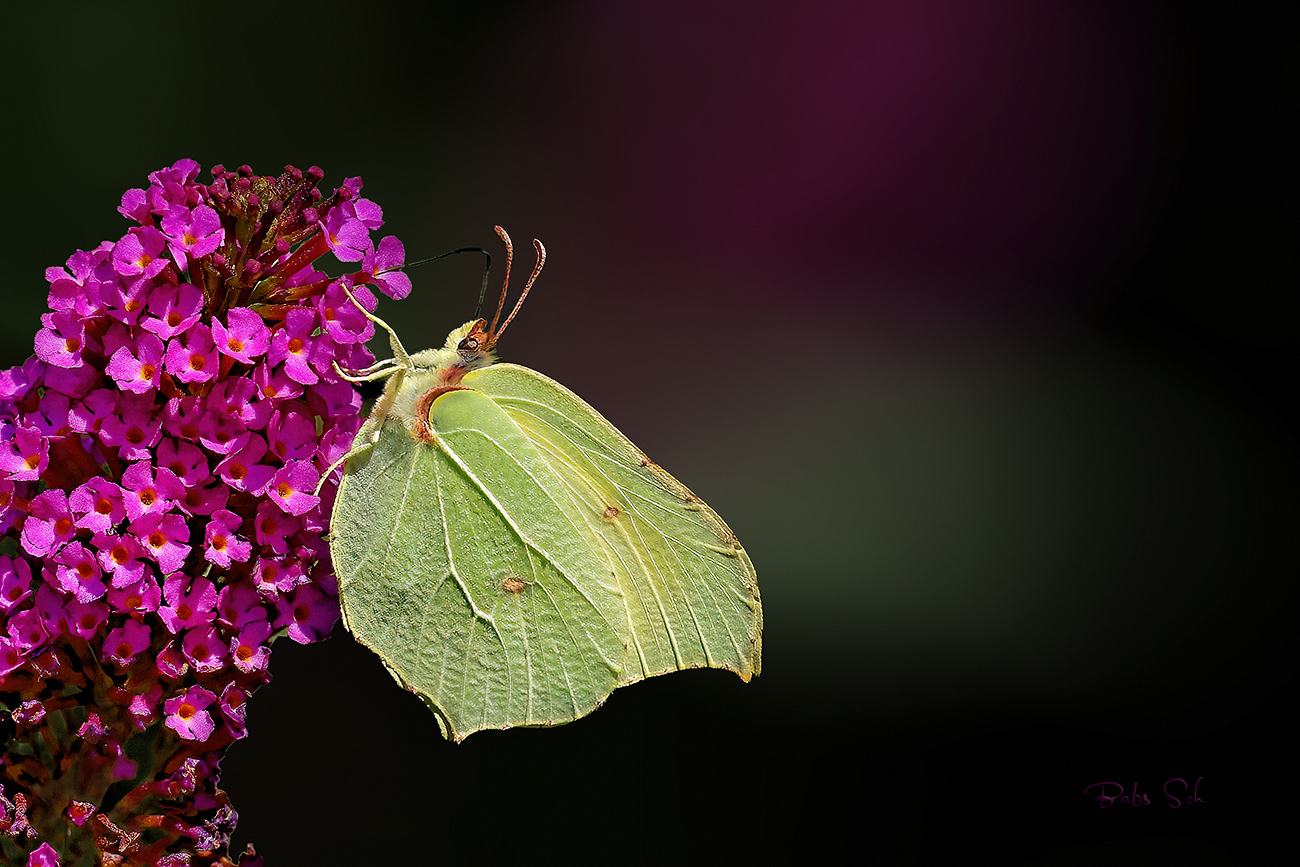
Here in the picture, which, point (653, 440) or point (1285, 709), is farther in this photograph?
point (653, 440)

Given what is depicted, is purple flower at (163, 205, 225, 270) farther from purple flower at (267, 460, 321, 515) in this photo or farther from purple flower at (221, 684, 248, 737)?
purple flower at (221, 684, 248, 737)

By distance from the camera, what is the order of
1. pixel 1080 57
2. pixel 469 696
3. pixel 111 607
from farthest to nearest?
1. pixel 1080 57
2. pixel 469 696
3. pixel 111 607

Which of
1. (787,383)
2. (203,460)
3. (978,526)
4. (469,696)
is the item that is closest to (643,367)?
(787,383)

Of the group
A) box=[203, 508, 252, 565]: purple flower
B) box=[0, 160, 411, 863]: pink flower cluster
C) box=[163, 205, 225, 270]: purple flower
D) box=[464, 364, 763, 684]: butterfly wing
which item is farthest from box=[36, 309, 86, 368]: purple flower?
box=[464, 364, 763, 684]: butterfly wing

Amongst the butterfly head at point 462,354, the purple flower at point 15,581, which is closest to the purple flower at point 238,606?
the purple flower at point 15,581

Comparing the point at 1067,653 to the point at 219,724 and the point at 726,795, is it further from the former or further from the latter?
the point at 219,724

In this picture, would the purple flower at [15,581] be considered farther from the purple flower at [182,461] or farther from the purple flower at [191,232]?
the purple flower at [191,232]
